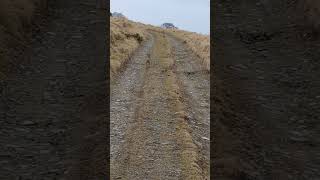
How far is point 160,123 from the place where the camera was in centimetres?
1723

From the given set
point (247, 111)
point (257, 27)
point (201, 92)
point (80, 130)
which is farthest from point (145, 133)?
point (257, 27)

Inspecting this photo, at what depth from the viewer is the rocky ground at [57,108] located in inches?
517

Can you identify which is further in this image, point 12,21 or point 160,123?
point 12,21

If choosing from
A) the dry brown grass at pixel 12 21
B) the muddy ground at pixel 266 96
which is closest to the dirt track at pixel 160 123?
the muddy ground at pixel 266 96

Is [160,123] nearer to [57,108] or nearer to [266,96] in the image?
[57,108]

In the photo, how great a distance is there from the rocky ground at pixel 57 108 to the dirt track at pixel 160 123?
0.73m

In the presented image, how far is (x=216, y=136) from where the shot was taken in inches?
→ 599

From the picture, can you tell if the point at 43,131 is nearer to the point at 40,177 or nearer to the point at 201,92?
the point at 40,177

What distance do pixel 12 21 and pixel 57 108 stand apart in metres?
7.64

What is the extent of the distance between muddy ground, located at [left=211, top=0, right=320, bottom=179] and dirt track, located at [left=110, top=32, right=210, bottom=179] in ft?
2.23

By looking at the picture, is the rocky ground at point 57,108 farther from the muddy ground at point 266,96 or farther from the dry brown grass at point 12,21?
the muddy ground at point 266,96

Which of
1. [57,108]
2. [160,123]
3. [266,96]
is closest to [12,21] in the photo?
[57,108]

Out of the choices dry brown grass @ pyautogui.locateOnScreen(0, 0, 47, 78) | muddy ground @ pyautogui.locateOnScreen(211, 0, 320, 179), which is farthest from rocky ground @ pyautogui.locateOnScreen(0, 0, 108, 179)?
muddy ground @ pyautogui.locateOnScreen(211, 0, 320, 179)

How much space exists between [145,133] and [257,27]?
1386cm
